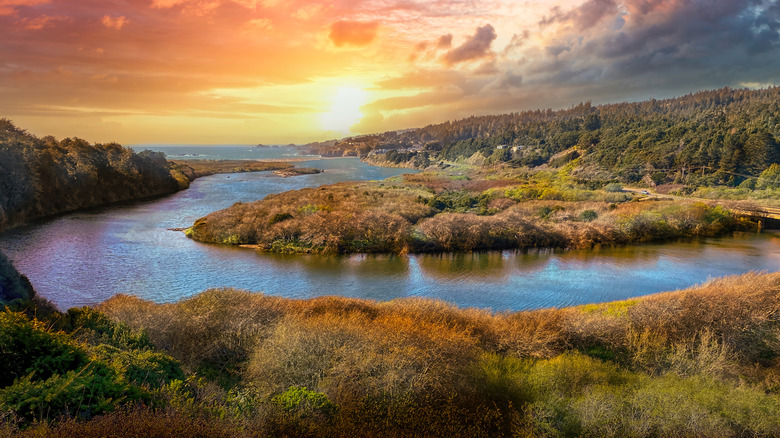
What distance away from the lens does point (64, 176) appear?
43.0 m

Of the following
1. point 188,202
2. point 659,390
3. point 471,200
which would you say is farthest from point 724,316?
point 188,202

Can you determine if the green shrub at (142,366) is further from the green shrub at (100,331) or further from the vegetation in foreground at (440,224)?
the vegetation in foreground at (440,224)

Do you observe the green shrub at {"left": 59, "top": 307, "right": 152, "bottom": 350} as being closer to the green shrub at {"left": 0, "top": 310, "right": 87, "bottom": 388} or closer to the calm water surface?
the green shrub at {"left": 0, "top": 310, "right": 87, "bottom": 388}

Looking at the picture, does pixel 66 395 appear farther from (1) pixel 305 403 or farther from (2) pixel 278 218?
(2) pixel 278 218

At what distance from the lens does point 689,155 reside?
6259 cm

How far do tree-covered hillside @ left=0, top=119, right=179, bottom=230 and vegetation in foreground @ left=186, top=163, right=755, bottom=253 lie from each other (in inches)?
587

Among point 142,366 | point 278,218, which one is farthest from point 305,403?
point 278,218

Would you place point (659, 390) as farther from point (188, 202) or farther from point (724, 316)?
point (188, 202)

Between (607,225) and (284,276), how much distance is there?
26.3m

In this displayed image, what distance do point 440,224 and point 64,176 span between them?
3945 centimetres

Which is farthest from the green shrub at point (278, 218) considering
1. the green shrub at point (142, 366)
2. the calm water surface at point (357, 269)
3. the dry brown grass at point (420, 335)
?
the green shrub at point (142, 366)

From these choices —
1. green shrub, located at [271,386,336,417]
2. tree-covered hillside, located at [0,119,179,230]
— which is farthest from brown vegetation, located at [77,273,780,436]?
tree-covered hillside, located at [0,119,179,230]

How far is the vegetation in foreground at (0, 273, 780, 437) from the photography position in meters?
7.59

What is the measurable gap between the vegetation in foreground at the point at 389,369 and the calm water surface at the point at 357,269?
5377mm
